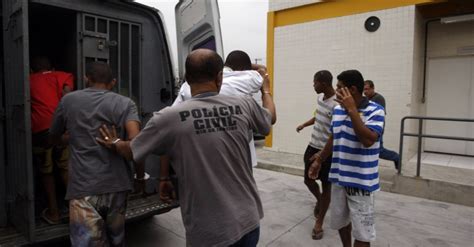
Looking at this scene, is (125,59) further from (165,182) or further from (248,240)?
(248,240)

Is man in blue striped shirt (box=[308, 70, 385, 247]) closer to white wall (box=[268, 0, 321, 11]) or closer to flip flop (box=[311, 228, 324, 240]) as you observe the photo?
flip flop (box=[311, 228, 324, 240])

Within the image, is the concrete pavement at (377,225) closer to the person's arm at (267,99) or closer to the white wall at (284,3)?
the person's arm at (267,99)

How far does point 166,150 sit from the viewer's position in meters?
1.69

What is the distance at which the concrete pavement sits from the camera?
378 cm

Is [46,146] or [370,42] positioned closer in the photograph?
[46,146]

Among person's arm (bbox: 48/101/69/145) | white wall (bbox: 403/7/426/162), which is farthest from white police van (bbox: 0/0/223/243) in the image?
white wall (bbox: 403/7/426/162)

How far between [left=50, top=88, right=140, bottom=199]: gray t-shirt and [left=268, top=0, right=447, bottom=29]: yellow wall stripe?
20.4ft

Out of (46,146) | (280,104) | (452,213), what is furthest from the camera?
(280,104)

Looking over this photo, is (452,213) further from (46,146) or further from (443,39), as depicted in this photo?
(46,146)

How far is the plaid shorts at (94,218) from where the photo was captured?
95.7 inches

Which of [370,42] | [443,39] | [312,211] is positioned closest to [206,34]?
[312,211]

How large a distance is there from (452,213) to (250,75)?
3.92 meters

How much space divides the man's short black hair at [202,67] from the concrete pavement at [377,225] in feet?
8.06

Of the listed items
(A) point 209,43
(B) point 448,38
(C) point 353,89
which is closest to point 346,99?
(C) point 353,89
